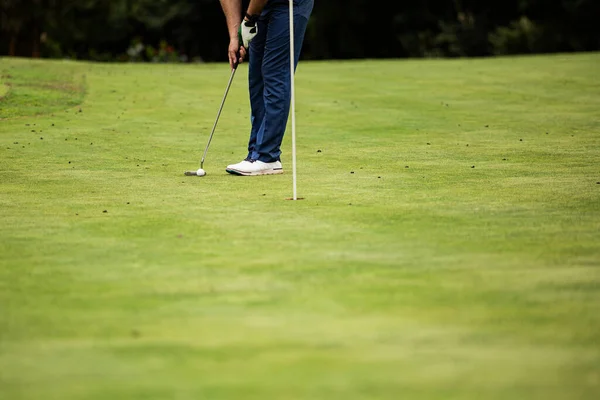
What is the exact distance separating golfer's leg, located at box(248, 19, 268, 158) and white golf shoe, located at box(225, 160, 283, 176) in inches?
7.2

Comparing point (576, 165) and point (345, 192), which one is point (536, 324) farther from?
point (576, 165)

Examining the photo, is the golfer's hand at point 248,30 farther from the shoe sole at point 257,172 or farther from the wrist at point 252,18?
the shoe sole at point 257,172

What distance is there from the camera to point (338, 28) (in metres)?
51.9

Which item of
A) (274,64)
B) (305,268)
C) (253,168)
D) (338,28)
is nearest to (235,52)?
(274,64)

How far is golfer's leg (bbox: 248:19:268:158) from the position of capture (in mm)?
8828

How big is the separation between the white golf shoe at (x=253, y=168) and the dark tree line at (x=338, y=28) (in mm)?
36310

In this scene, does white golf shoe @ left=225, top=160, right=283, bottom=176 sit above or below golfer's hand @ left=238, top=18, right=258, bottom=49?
below

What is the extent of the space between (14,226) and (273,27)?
330 cm

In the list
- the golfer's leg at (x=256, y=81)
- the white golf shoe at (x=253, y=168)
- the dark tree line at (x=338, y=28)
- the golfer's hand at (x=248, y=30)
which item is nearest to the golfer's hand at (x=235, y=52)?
the golfer's leg at (x=256, y=81)

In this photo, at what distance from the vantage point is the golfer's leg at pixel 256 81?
8828 mm

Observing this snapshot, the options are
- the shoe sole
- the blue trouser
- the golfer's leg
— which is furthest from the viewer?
the golfer's leg

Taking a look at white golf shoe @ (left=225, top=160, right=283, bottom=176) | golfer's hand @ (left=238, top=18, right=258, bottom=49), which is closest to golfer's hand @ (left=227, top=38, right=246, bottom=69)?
golfer's hand @ (left=238, top=18, right=258, bottom=49)

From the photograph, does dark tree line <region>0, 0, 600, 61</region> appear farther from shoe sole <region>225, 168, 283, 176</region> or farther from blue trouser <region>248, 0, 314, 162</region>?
shoe sole <region>225, 168, 283, 176</region>

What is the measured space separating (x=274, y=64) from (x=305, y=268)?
4141 mm
